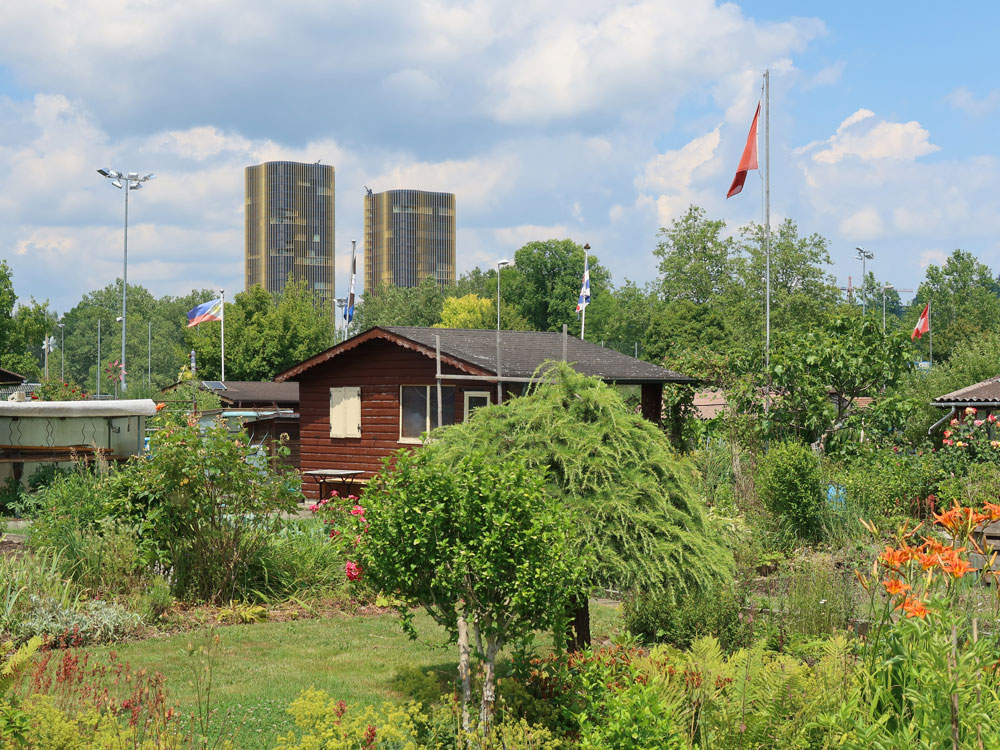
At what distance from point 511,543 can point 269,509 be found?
5.84 meters

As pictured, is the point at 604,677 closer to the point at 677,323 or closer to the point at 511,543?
the point at 511,543

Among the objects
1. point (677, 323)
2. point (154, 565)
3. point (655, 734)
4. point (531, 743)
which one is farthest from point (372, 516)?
point (677, 323)

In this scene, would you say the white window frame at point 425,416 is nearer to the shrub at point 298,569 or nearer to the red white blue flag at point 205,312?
the shrub at point 298,569

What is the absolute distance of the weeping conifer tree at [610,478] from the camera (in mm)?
6320

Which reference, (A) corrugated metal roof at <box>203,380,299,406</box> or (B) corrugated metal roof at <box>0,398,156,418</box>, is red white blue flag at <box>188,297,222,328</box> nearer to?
(A) corrugated metal roof at <box>203,380,299,406</box>

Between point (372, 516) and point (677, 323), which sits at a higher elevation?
point (677, 323)

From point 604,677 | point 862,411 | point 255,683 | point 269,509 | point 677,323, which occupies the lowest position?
point 255,683

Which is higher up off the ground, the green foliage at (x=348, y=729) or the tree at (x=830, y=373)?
the tree at (x=830, y=373)

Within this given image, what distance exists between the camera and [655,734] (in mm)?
4848

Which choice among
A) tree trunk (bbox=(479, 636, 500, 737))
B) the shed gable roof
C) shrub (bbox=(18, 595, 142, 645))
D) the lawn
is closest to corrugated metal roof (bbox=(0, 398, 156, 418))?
shrub (bbox=(18, 595, 142, 645))

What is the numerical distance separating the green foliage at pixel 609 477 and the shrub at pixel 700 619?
1.06 m

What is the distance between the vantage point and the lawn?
22.4 feet

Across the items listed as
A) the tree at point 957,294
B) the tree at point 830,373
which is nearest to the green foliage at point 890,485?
the tree at point 830,373

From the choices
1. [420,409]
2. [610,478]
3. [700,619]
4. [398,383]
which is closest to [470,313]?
[398,383]
